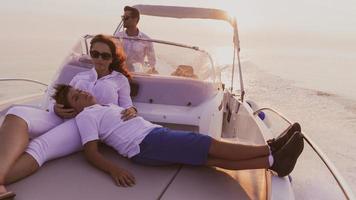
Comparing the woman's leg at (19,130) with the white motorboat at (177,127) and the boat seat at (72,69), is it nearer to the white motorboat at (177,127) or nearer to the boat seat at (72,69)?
the white motorboat at (177,127)

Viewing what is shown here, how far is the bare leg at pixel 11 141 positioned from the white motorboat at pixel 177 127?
11 cm

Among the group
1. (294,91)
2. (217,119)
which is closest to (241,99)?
(217,119)

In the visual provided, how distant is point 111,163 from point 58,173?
0.27 metres

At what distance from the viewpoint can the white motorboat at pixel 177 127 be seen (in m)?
2.05

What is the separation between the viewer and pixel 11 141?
2127 mm

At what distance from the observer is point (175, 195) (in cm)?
204

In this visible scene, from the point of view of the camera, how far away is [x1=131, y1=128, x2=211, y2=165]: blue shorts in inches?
91.2

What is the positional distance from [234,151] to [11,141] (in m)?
1.18

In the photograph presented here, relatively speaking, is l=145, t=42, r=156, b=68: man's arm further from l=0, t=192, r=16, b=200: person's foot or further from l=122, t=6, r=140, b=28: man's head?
l=0, t=192, r=16, b=200: person's foot

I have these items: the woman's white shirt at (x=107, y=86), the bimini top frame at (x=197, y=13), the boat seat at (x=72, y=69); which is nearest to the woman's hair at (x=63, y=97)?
the woman's white shirt at (x=107, y=86)

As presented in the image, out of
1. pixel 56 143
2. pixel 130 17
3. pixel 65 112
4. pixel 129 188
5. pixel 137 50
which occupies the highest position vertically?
pixel 130 17

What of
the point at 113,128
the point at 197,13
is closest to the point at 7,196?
the point at 113,128

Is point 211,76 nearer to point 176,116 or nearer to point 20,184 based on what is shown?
point 176,116

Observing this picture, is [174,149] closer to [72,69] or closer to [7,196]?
[7,196]
